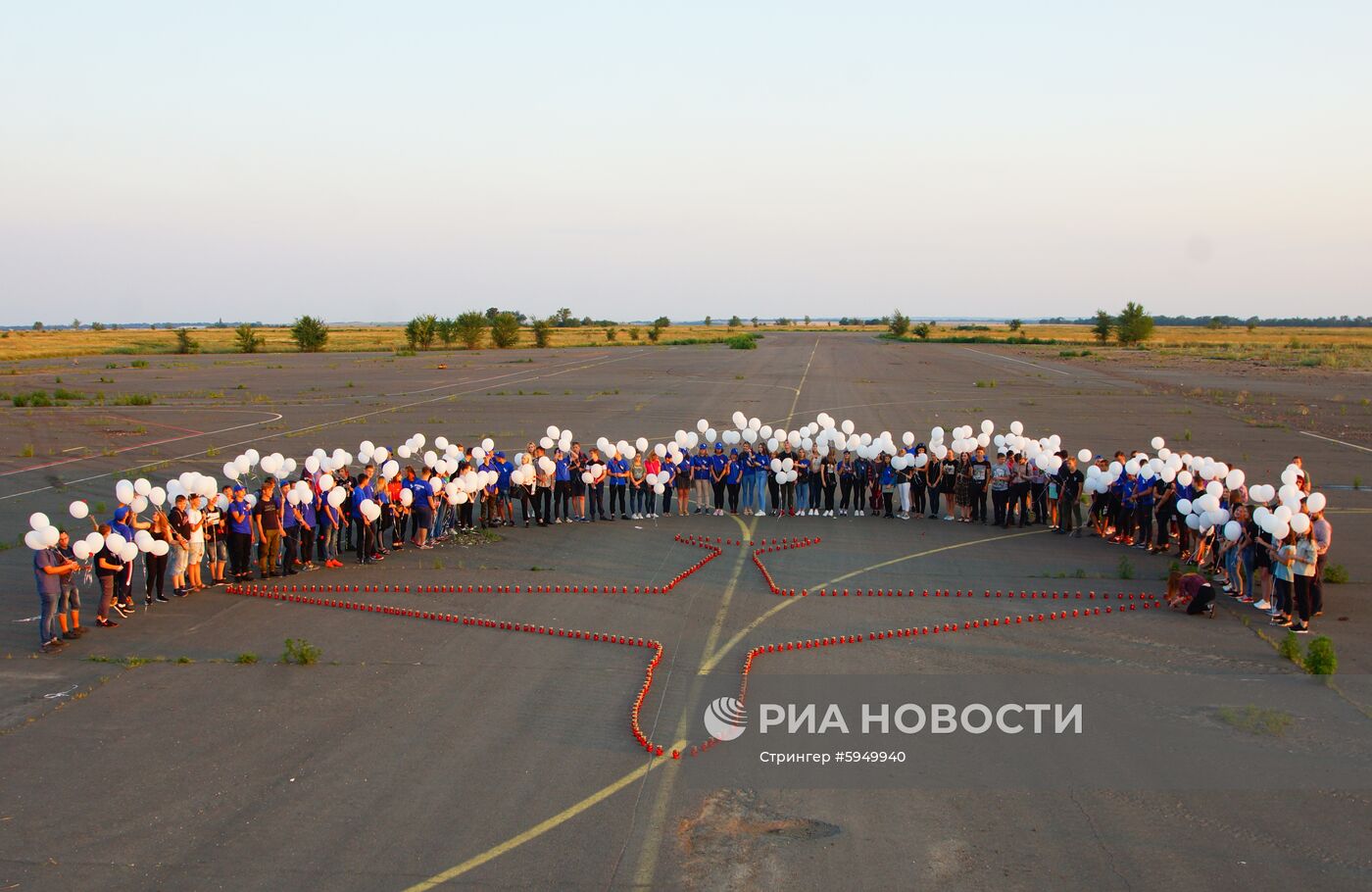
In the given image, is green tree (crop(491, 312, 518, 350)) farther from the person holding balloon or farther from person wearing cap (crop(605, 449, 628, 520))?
the person holding balloon

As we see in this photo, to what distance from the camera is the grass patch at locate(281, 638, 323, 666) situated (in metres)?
12.8

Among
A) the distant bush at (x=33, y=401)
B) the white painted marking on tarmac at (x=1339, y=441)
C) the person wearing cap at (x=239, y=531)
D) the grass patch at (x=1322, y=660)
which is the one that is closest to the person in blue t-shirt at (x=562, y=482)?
the person wearing cap at (x=239, y=531)

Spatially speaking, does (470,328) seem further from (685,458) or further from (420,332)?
(685,458)

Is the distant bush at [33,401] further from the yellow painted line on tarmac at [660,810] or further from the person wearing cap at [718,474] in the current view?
the yellow painted line on tarmac at [660,810]

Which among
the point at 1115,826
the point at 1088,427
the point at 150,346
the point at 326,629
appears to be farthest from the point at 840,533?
the point at 150,346

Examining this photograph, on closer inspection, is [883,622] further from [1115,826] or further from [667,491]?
[667,491]

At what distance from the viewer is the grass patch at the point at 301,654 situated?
12.8m

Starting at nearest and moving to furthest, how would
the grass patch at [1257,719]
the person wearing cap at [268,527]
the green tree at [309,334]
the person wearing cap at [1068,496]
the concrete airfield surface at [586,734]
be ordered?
the concrete airfield surface at [586,734] < the grass patch at [1257,719] < the person wearing cap at [268,527] < the person wearing cap at [1068,496] < the green tree at [309,334]

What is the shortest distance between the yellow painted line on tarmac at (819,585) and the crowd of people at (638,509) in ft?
5.23

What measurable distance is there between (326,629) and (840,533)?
10565 millimetres

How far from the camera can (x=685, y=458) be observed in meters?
22.9

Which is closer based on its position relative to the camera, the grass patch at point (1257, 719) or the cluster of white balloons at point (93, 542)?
the grass patch at point (1257, 719)

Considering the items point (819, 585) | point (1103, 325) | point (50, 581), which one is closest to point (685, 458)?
point (819, 585)

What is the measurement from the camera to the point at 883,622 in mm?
14297
